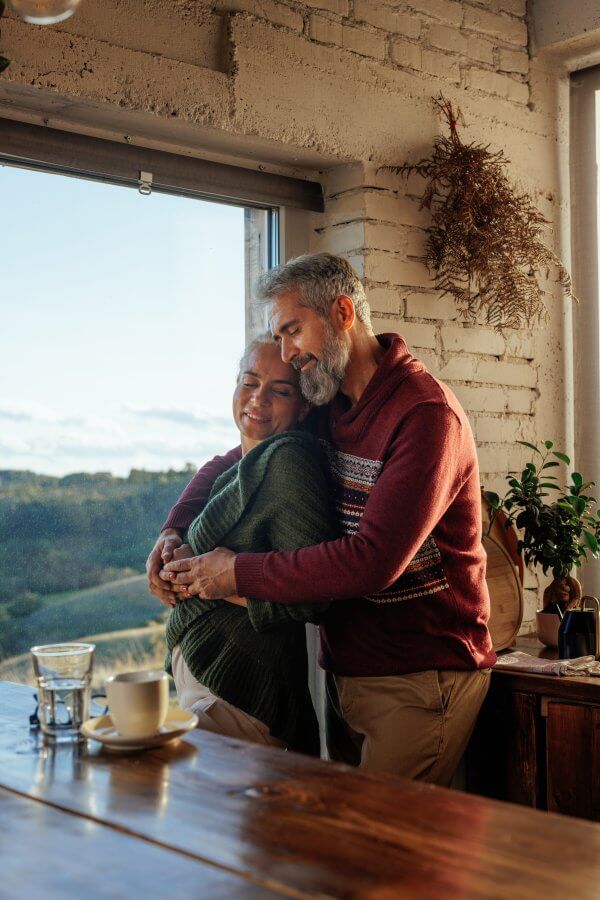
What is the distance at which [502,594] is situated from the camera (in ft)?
8.48

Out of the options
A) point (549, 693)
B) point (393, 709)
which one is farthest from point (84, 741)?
point (549, 693)

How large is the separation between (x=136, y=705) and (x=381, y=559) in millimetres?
617

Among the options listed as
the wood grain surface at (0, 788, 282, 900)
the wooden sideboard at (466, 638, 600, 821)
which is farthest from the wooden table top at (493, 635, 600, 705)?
the wood grain surface at (0, 788, 282, 900)

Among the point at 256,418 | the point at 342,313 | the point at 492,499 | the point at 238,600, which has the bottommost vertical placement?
the point at 238,600

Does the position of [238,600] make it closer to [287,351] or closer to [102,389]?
[287,351]

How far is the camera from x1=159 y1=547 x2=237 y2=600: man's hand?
6.41 ft

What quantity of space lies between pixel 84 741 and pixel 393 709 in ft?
2.51

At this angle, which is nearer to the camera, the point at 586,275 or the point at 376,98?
the point at 376,98

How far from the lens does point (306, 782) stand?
125 cm

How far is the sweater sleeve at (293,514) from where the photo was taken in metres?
1.95

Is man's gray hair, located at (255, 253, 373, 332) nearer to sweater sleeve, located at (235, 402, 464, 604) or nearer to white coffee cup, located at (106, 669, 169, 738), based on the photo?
sweater sleeve, located at (235, 402, 464, 604)

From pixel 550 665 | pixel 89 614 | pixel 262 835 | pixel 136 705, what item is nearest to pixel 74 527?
pixel 89 614

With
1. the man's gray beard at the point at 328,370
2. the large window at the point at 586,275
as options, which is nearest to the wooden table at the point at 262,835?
the man's gray beard at the point at 328,370

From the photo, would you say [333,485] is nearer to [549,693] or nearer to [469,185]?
[549,693]
